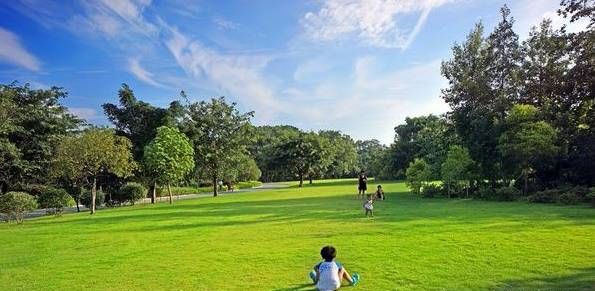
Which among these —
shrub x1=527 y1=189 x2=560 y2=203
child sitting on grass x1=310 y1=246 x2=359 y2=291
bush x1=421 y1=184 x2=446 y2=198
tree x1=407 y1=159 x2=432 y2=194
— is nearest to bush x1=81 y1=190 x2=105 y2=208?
tree x1=407 y1=159 x2=432 y2=194

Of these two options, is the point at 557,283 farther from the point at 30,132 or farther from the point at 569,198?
the point at 30,132

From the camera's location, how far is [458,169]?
2864cm

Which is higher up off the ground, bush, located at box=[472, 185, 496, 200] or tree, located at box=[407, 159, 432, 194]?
tree, located at box=[407, 159, 432, 194]

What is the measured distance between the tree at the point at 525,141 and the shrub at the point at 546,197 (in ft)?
7.88

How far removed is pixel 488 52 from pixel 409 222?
855 inches

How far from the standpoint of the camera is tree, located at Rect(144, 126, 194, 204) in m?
33.8

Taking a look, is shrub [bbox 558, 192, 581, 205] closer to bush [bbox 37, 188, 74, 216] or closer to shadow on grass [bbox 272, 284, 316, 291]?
shadow on grass [bbox 272, 284, 316, 291]

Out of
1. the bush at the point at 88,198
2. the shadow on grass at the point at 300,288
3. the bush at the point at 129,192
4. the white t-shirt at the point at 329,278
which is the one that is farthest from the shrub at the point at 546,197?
the bush at the point at 88,198

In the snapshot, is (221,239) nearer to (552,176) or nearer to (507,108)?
(552,176)

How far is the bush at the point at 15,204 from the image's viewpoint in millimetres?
23062

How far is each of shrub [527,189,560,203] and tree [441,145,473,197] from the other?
20.2 feet

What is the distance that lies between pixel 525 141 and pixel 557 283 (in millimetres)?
18964

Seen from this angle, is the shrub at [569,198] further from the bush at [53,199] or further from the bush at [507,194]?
the bush at [53,199]

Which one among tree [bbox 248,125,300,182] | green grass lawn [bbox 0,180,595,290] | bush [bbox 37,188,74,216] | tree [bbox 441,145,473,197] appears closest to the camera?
green grass lawn [bbox 0,180,595,290]
